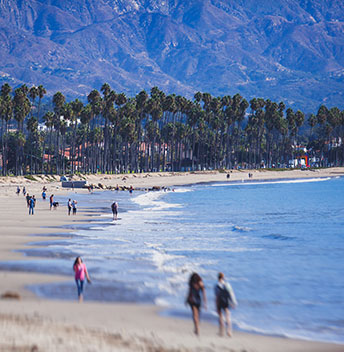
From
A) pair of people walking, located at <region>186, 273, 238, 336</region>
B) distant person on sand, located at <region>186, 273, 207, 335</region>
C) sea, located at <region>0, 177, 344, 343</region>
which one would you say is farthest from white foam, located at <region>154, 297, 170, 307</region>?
distant person on sand, located at <region>186, 273, 207, 335</region>

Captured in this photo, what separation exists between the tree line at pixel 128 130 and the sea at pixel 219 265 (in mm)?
68049

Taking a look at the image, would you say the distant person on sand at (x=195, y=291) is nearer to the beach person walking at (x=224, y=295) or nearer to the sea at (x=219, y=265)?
the beach person walking at (x=224, y=295)

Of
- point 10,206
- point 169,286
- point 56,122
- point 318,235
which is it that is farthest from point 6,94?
point 169,286

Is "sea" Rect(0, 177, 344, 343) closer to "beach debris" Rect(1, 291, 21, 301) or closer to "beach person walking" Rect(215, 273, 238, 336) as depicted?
"beach debris" Rect(1, 291, 21, 301)

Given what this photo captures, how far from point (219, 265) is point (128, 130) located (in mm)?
97045

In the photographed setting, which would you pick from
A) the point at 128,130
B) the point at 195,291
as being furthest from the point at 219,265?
the point at 128,130

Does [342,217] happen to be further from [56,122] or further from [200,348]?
[56,122]

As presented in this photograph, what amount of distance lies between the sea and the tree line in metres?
68.0

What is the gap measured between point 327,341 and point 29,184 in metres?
75.2

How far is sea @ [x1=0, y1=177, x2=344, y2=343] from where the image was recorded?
15.4 m

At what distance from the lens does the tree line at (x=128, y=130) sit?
106244mm

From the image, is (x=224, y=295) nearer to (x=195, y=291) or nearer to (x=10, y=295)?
(x=195, y=291)

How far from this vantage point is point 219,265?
71.4 feet

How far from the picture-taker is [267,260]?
2314cm
